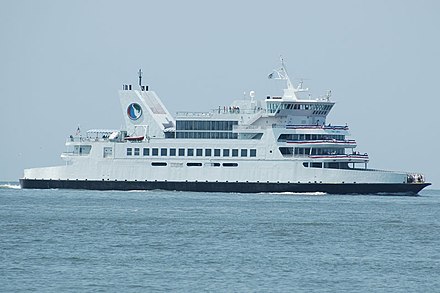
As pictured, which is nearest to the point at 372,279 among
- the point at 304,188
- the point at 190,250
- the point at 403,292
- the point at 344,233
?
the point at 403,292

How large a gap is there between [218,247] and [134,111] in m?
40.6

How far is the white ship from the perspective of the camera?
73.8 meters

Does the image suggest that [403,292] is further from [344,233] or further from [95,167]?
[95,167]

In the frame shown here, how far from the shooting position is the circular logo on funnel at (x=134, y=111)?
80750 mm

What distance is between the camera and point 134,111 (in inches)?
3189

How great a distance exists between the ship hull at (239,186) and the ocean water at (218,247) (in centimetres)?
743

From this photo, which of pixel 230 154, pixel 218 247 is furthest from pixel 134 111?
pixel 218 247

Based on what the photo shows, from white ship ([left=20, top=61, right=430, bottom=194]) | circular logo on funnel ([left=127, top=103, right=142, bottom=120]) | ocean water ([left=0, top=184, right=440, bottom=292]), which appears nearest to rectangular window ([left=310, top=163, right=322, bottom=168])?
white ship ([left=20, top=61, right=430, bottom=194])

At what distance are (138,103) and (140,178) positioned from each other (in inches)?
228

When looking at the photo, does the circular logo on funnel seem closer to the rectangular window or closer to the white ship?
the white ship

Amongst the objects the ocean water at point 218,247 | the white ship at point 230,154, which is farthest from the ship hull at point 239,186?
the ocean water at point 218,247

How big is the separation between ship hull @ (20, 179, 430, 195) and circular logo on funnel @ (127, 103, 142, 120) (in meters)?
4.90

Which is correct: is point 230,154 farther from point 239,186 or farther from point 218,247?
point 218,247

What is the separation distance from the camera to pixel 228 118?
76875mm
